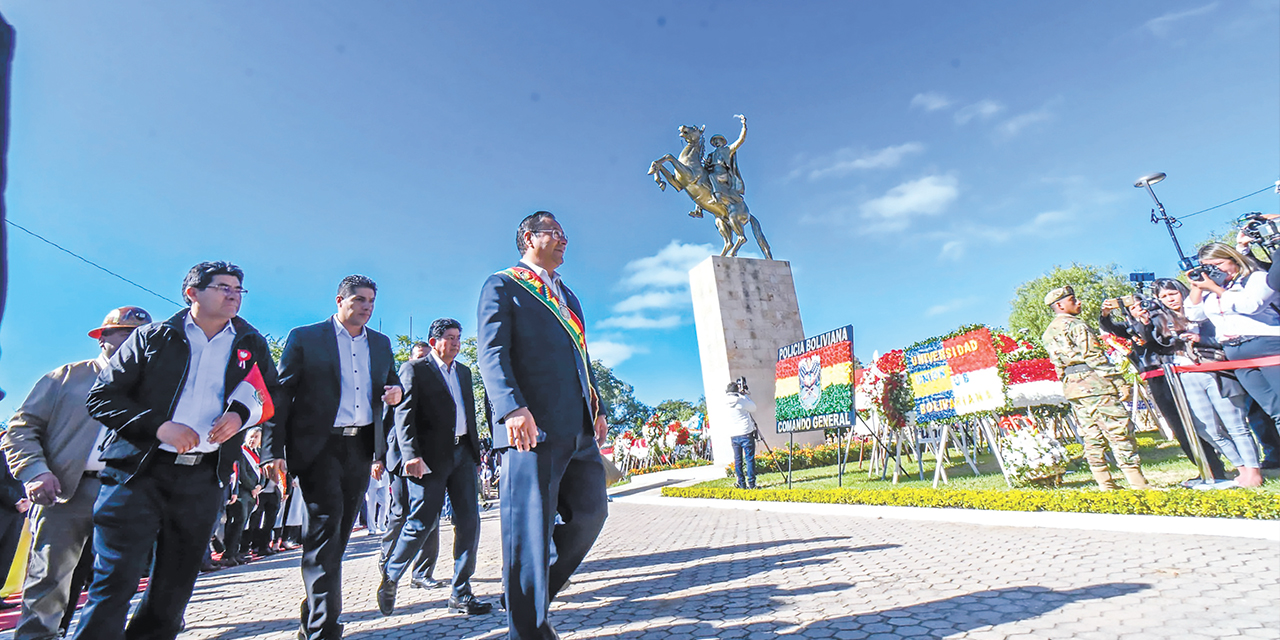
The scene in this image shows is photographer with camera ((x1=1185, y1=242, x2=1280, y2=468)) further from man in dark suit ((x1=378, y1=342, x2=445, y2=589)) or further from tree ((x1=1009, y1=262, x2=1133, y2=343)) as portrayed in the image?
tree ((x1=1009, y1=262, x2=1133, y2=343))

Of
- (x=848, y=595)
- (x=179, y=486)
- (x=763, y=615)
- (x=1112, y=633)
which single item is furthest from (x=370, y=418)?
(x=1112, y=633)

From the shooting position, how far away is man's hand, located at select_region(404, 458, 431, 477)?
390 centimetres

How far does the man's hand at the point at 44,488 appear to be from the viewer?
3107mm

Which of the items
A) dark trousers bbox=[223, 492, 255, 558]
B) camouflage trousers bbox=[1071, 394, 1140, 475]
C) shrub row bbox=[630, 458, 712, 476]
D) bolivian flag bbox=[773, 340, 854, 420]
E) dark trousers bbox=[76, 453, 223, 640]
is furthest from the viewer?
shrub row bbox=[630, 458, 712, 476]

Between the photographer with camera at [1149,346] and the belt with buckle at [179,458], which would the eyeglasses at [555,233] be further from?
the photographer with camera at [1149,346]

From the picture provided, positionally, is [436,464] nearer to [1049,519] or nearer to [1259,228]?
[1049,519]

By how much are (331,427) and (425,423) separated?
1.00 m

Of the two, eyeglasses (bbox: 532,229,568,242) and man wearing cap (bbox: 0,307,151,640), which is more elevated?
eyeglasses (bbox: 532,229,568,242)

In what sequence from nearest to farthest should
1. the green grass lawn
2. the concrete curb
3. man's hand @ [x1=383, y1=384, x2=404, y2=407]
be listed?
man's hand @ [x1=383, y1=384, x2=404, y2=407], the concrete curb, the green grass lawn

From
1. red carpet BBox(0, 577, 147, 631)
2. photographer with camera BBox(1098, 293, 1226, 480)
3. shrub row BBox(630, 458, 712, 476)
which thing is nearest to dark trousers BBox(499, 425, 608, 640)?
red carpet BBox(0, 577, 147, 631)

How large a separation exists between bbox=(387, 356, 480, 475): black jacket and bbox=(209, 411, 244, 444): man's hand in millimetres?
1473

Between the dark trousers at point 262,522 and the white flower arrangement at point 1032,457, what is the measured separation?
10.2 m

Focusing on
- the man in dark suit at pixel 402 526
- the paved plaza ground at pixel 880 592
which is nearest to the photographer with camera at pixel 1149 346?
the paved plaza ground at pixel 880 592

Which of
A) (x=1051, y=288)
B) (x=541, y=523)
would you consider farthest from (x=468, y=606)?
(x=1051, y=288)
